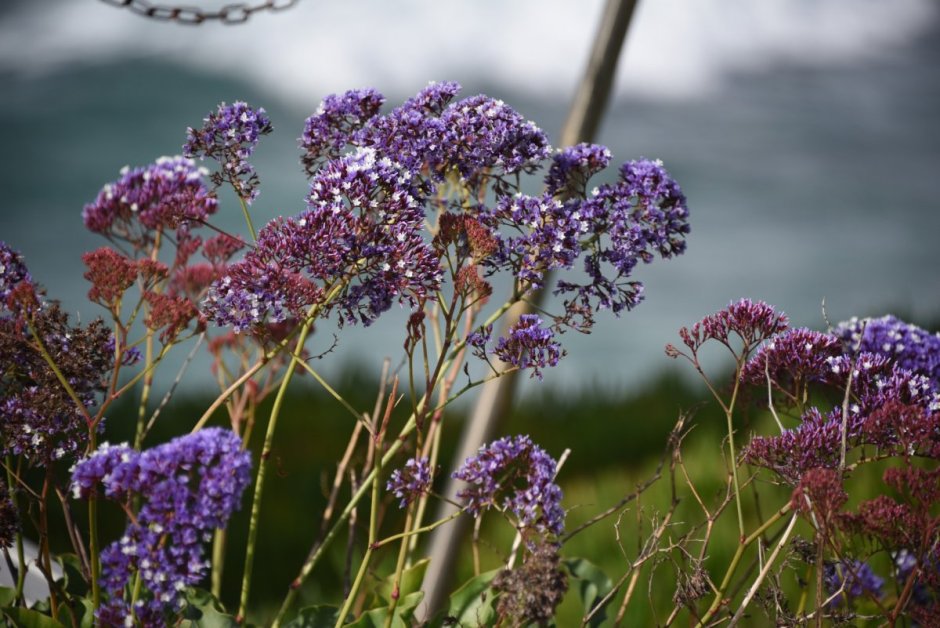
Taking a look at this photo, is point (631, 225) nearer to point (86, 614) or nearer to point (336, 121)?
point (336, 121)

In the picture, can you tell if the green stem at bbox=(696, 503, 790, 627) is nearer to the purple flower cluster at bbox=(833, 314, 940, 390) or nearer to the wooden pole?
the purple flower cluster at bbox=(833, 314, 940, 390)

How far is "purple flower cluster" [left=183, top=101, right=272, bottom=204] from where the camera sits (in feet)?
4.34

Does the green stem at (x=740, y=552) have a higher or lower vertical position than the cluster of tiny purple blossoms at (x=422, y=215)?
lower

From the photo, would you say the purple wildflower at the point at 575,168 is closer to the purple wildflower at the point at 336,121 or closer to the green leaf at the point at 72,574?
the purple wildflower at the point at 336,121

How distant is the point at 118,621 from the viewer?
1.05 metres

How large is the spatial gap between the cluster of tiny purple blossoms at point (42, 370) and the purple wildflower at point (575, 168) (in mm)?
666

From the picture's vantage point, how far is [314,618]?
57.7 inches

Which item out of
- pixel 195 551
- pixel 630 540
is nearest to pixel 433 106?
pixel 195 551

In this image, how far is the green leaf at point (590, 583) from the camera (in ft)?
5.31

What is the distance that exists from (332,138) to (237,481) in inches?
23.4

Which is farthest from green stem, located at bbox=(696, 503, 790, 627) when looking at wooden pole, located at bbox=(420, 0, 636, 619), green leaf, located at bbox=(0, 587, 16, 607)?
green leaf, located at bbox=(0, 587, 16, 607)

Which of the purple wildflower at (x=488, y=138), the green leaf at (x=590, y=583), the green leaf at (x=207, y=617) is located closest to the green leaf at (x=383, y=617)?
the green leaf at (x=207, y=617)

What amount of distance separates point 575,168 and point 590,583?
74 centimetres

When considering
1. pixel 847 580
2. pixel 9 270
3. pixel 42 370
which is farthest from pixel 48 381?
pixel 847 580
